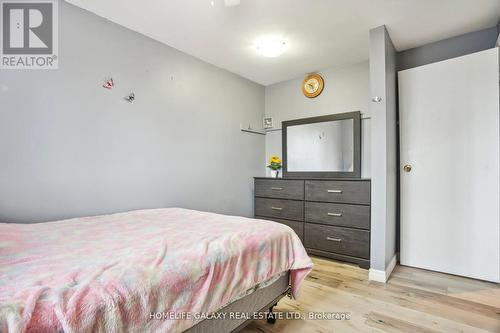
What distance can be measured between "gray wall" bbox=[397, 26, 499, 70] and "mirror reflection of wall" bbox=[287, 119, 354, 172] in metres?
0.87

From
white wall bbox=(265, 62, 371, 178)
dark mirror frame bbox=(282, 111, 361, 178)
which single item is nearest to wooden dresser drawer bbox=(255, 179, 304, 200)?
dark mirror frame bbox=(282, 111, 361, 178)

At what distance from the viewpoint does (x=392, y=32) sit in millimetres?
2412

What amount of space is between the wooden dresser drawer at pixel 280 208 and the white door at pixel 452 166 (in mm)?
1093

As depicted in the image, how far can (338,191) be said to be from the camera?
276 cm

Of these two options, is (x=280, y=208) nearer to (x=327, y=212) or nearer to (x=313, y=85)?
(x=327, y=212)

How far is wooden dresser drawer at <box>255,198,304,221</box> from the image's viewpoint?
3.05 meters

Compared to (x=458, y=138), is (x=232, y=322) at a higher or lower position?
lower

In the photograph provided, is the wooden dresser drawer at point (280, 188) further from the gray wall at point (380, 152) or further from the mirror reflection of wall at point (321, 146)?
the gray wall at point (380, 152)

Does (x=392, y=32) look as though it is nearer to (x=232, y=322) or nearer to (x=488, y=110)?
(x=488, y=110)

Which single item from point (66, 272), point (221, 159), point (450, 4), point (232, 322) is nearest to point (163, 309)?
point (66, 272)

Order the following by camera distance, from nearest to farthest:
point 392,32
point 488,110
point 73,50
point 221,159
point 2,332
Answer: point 2,332
point 73,50
point 488,110
point 392,32
point 221,159

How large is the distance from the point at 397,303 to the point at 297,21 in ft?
7.89

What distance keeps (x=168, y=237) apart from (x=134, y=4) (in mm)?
1832

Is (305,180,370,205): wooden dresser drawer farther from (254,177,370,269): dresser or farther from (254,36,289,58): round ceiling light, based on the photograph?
(254,36,289,58): round ceiling light
